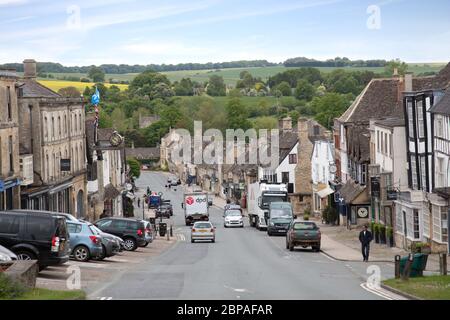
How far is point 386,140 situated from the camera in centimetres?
5997

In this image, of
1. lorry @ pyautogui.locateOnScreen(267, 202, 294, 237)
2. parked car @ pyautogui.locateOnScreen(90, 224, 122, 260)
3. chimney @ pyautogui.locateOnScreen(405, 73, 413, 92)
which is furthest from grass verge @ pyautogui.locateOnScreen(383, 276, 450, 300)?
lorry @ pyautogui.locateOnScreen(267, 202, 294, 237)

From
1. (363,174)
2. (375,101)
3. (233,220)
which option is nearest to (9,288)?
(363,174)

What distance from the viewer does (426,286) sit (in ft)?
Answer: 97.5

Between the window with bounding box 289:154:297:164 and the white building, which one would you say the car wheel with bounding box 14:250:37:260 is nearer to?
the white building

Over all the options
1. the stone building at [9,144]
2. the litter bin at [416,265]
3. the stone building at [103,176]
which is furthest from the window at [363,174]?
the litter bin at [416,265]

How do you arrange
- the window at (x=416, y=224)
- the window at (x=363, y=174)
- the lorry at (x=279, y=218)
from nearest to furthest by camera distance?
the window at (x=416, y=224), the lorry at (x=279, y=218), the window at (x=363, y=174)

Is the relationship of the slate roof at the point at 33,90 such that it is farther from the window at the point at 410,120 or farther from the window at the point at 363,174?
the window at the point at 410,120

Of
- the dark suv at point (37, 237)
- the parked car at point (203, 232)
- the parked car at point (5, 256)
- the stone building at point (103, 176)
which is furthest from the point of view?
the stone building at point (103, 176)

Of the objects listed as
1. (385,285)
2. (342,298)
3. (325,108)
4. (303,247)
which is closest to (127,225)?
(303,247)

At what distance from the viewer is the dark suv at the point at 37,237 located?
33688mm

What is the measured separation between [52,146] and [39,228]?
3232 cm

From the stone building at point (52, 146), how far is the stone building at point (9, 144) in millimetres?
2946

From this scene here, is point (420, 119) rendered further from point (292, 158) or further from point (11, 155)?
point (292, 158)
